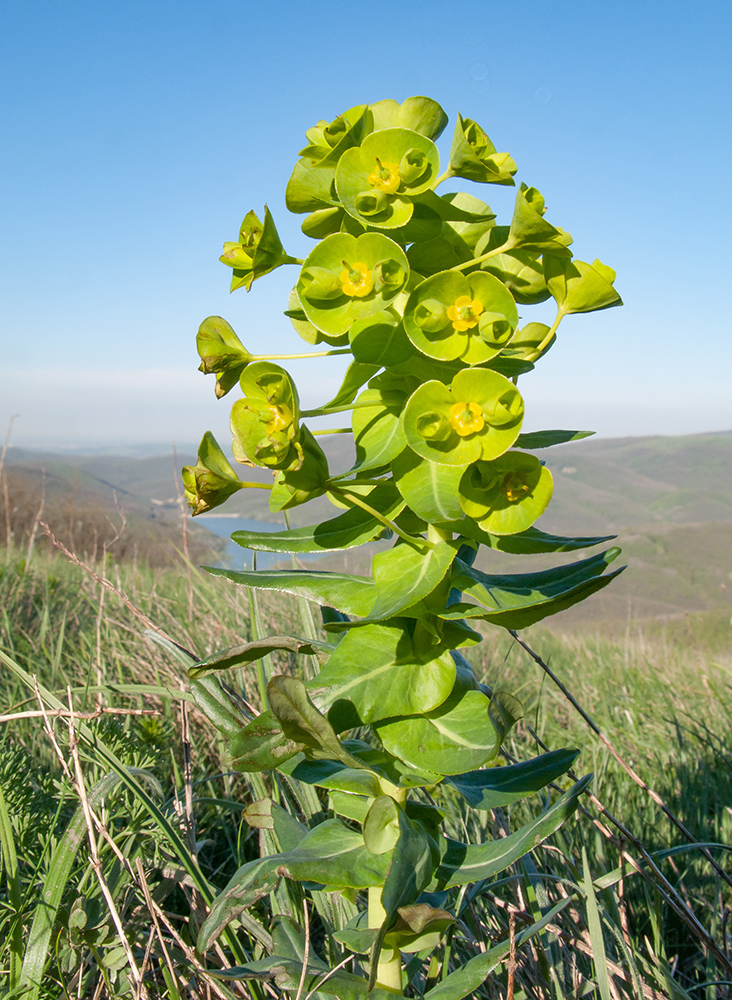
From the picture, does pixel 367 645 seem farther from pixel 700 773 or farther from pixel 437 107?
pixel 700 773

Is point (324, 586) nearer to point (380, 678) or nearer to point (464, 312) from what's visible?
point (380, 678)

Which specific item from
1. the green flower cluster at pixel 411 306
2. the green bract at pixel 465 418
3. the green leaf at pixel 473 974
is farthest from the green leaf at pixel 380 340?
the green leaf at pixel 473 974

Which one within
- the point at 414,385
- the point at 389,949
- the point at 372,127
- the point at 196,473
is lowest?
the point at 389,949

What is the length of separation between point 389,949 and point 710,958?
2.78 feet

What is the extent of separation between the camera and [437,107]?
97 cm

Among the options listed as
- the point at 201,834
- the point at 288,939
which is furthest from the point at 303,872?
the point at 201,834

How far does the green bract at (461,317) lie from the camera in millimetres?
829

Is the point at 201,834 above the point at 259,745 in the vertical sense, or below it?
below

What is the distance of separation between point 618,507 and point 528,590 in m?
73.3

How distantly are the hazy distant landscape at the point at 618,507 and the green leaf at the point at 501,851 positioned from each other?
0.64 metres

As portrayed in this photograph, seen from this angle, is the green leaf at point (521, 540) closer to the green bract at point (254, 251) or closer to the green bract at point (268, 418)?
the green bract at point (268, 418)

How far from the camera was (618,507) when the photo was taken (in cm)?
6950

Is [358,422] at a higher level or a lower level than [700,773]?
higher

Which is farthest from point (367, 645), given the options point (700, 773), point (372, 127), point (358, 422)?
point (700, 773)
